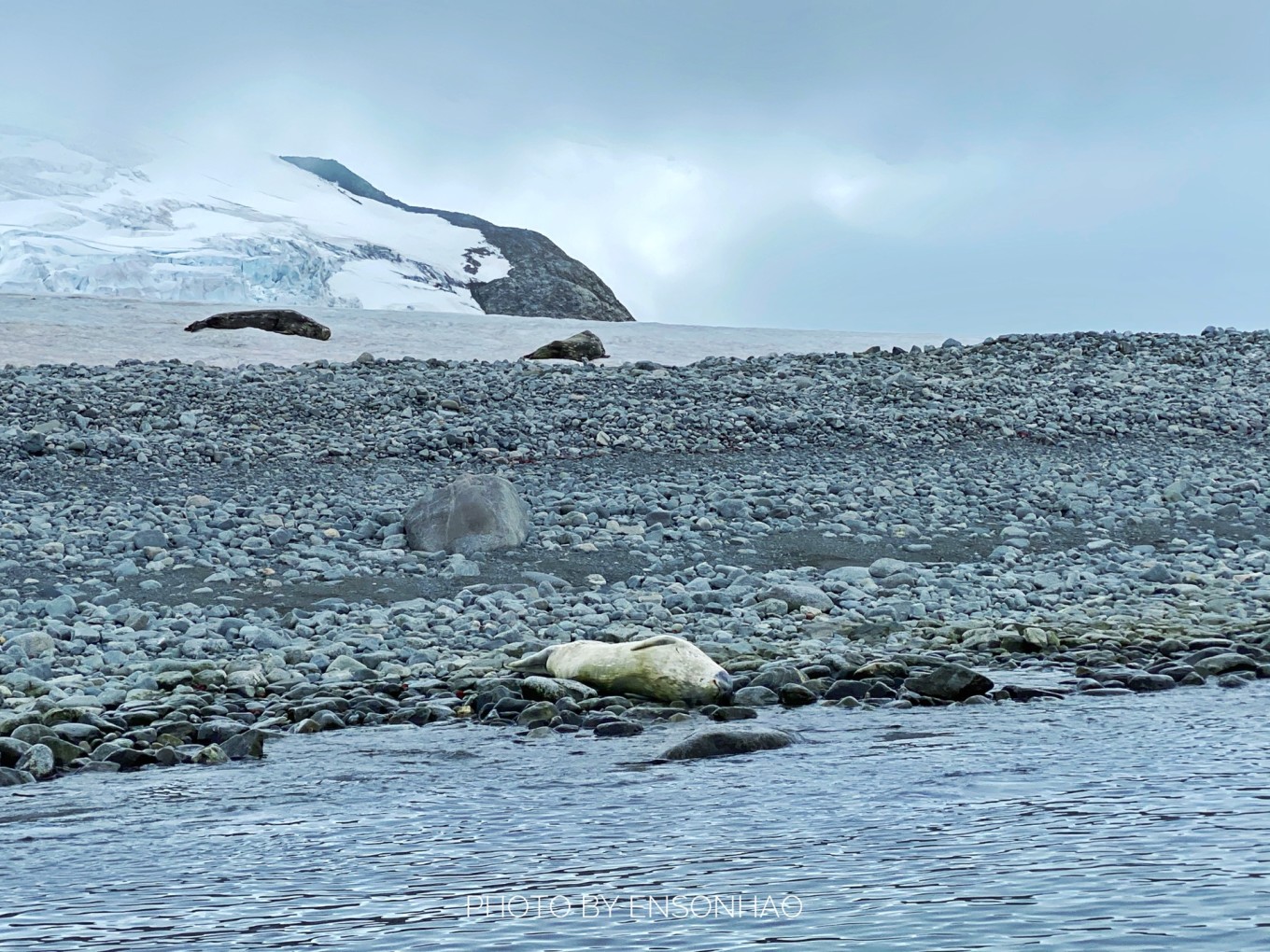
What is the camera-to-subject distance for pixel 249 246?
42.5 meters

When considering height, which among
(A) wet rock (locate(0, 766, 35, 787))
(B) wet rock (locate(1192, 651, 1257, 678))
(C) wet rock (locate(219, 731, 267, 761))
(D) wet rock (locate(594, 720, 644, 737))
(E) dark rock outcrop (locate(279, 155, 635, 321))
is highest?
(E) dark rock outcrop (locate(279, 155, 635, 321))

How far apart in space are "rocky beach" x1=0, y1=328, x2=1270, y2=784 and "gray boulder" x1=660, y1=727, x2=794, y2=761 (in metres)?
0.62

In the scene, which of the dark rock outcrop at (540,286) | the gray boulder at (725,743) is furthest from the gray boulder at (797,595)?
the dark rock outcrop at (540,286)

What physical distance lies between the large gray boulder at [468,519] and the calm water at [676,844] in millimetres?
5257

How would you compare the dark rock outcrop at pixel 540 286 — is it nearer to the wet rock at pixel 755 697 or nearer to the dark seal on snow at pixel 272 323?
the dark seal on snow at pixel 272 323

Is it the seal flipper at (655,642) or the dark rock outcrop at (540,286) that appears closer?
the seal flipper at (655,642)

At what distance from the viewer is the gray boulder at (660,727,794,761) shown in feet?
18.4

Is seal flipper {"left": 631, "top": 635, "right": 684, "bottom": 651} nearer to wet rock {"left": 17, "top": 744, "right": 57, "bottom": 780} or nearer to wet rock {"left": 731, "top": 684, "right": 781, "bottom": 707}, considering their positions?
wet rock {"left": 731, "top": 684, "right": 781, "bottom": 707}

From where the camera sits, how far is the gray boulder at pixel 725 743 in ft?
18.4

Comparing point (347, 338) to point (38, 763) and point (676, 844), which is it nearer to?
point (38, 763)

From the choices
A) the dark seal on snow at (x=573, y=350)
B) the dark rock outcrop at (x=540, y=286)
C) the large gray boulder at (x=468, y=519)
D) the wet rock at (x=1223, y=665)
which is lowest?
the wet rock at (x=1223, y=665)

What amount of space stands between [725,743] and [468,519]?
6208 millimetres

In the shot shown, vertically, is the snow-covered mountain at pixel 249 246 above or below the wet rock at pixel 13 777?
above

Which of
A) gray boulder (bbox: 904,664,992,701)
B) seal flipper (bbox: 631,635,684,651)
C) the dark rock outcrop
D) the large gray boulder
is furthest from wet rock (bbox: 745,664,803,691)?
the dark rock outcrop
